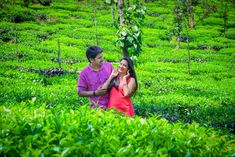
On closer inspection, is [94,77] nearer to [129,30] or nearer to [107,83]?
[107,83]

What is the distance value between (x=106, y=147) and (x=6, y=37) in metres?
25.5

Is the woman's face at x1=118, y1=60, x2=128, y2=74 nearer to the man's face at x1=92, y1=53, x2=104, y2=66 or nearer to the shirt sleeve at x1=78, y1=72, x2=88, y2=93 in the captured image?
the man's face at x1=92, y1=53, x2=104, y2=66

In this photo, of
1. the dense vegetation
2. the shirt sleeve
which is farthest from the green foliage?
the shirt sleeve

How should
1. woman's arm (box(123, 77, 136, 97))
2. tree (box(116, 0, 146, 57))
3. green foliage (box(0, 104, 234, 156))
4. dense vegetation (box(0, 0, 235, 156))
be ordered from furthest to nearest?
tree (box(116, 0, 146, 57))
woman's arm (box(123, 77, 136, 97))
dense vegetation (box(0, 0, 235, 156))
green foliage (box(0, 104, 234, 156))

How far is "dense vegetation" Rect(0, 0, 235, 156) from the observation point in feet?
9.64

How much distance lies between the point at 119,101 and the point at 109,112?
1.60m

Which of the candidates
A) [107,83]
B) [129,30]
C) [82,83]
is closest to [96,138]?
[107,83]

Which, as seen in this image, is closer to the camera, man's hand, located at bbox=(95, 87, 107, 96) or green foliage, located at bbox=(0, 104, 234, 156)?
green foliage, located at bbox=(0, 104, 234, 156)

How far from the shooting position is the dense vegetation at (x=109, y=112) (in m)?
2.94

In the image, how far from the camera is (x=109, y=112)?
13.9 feet

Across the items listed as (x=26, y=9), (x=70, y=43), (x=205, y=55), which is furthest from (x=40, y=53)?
(x=26, y=9)

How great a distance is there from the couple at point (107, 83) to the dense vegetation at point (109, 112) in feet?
1.67

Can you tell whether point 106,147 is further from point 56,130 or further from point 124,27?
point 124,27

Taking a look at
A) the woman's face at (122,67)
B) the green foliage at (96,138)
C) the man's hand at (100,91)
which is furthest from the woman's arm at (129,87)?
the green foliage at (96,138)
